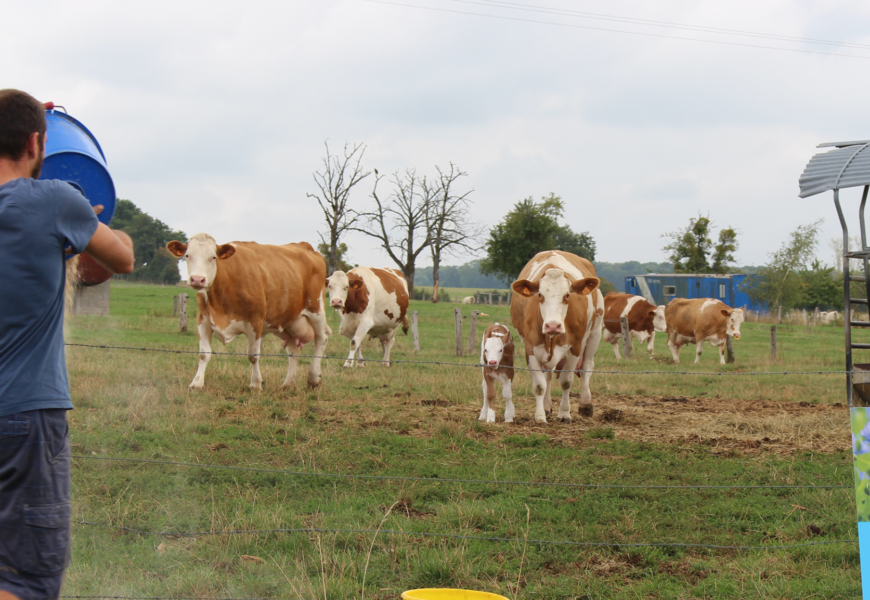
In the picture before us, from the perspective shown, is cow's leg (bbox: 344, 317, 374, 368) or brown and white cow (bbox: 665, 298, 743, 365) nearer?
cow's leg (bbox: 344, 317, 374, 368)

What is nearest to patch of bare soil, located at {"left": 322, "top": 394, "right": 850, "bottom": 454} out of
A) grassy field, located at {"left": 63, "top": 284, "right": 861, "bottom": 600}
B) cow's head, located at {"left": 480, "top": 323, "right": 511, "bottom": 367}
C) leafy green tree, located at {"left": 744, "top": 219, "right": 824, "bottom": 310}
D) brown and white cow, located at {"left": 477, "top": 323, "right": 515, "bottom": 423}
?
grassy field, located at {"left": 63, "top": 284, "right": 861, "bottom": 600}

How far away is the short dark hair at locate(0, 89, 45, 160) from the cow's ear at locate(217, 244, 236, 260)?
7152mm

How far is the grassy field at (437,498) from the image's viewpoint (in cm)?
388

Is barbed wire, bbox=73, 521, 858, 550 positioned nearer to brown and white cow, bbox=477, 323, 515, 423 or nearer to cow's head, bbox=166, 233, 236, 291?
brown and white cow, bbox=477, 323, 515, 423

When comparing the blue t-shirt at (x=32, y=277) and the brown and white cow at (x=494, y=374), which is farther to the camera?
the brown and white cow at (x=494, y=374)

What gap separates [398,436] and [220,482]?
6.93 feet

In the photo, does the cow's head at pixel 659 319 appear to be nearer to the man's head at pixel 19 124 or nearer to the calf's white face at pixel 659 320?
the calf's white face at pixel 659 320

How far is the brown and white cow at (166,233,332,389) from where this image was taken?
30.3ft

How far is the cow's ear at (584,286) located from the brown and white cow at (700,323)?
12065 mm

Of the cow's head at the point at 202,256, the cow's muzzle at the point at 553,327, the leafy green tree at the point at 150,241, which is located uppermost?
the leafy green tree at the point at 150,241

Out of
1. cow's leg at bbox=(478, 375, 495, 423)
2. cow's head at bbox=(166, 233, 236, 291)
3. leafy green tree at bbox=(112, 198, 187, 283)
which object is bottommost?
cow's leg at bbox=(478, 375, 495, 423)

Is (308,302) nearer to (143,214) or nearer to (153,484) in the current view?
(153,484)

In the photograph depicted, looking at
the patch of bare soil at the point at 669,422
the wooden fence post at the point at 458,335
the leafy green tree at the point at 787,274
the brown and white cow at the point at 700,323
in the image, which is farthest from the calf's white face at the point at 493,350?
the leafy green tree at the point at 787,274

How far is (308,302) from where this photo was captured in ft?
36.8
